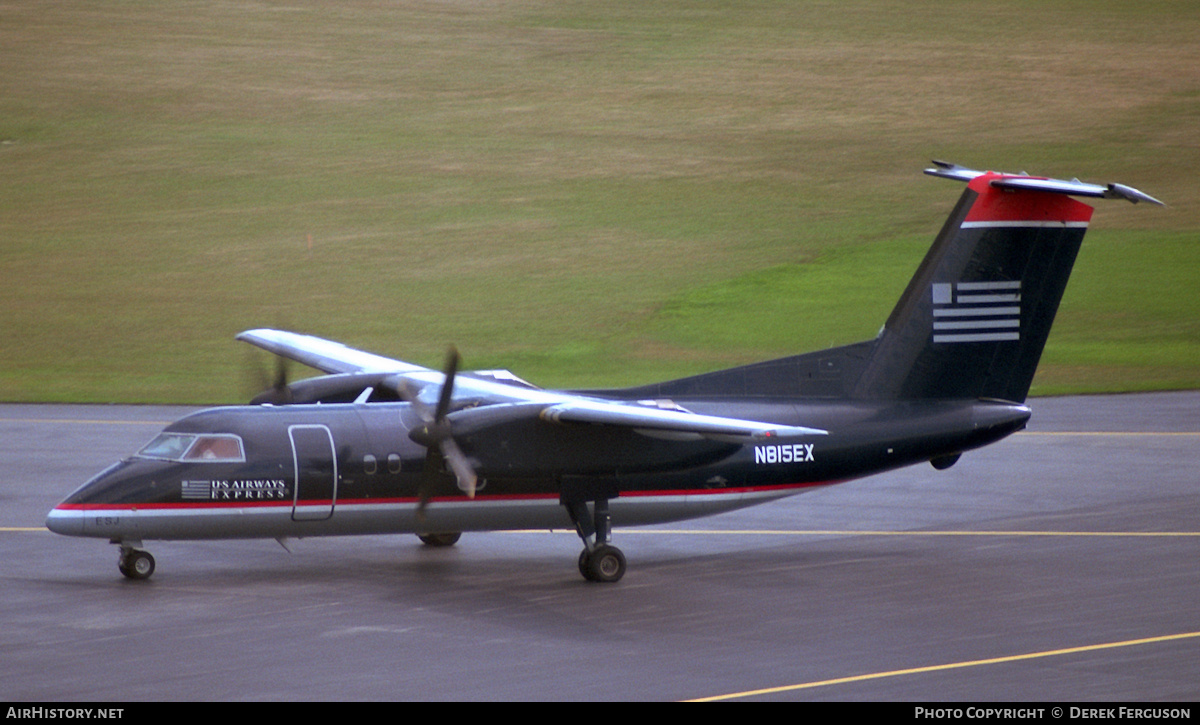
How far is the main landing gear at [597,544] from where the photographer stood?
65.6ft

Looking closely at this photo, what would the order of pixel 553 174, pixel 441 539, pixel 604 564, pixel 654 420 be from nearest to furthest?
1. pixel 654 420
2. pixel 604 564
3. pixel 441 539
4. pixel 553 174

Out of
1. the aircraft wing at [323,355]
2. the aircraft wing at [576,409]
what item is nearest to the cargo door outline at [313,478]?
the aircraft wing at [576,409]

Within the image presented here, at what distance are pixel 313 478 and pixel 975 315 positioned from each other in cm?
1081

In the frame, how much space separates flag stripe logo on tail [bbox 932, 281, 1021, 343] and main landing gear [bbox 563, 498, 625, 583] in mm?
6273

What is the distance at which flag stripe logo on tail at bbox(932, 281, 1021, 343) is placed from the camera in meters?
22.0

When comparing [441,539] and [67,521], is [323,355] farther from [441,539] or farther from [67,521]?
[67,521]

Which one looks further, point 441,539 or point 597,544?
point 441,539

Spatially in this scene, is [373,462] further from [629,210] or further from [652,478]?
[629,210]

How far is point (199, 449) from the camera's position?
19547 mm

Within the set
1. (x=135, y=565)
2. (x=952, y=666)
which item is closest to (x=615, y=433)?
(x=952, y=666)

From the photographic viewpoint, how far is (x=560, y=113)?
6384 cm

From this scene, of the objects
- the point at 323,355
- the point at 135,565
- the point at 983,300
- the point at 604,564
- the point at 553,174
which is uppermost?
the point at 553,174

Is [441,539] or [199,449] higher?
[199,449]
